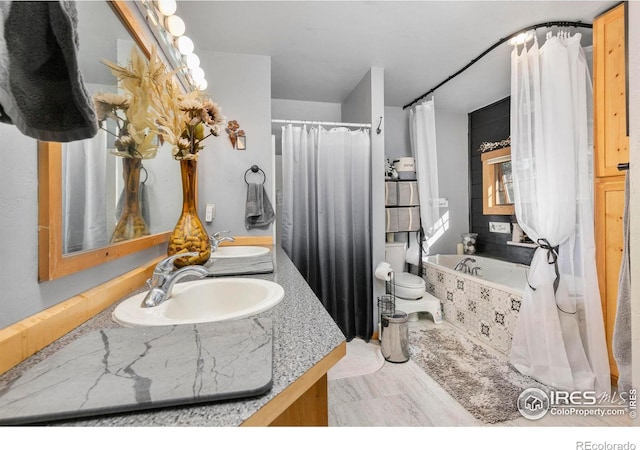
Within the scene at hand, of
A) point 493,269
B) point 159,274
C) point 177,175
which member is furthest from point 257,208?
point 493,269

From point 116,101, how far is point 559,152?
7.73 ft

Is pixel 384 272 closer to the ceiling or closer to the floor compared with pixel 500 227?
closer to the floor

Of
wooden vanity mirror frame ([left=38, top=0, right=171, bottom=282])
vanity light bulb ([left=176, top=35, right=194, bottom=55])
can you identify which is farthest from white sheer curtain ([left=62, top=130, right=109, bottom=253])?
vanity light bulb ([left=176, top=35, right=194, bottom=55])

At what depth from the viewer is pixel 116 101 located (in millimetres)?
851

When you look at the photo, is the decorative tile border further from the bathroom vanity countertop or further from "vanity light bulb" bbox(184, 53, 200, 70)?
"vanity light bulb" bbox(184, 53, 200, 70)

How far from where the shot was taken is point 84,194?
2.39 ft

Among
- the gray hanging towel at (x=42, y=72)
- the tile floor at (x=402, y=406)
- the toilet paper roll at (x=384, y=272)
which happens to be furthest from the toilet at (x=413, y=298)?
the gray hanging towel at (x=42, y=72)

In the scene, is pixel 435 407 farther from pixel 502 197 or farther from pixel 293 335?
pixel 502 197

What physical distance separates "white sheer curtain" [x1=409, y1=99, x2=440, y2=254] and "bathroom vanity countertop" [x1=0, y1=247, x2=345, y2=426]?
2.29m

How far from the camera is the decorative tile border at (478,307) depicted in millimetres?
2074

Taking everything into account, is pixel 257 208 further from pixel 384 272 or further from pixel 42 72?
pixel 42 72

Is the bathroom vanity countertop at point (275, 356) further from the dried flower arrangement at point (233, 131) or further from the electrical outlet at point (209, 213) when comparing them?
the dried flower arrangement at point (233, 131)

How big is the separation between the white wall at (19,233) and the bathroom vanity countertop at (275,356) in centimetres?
9

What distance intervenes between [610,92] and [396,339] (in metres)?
2.08
